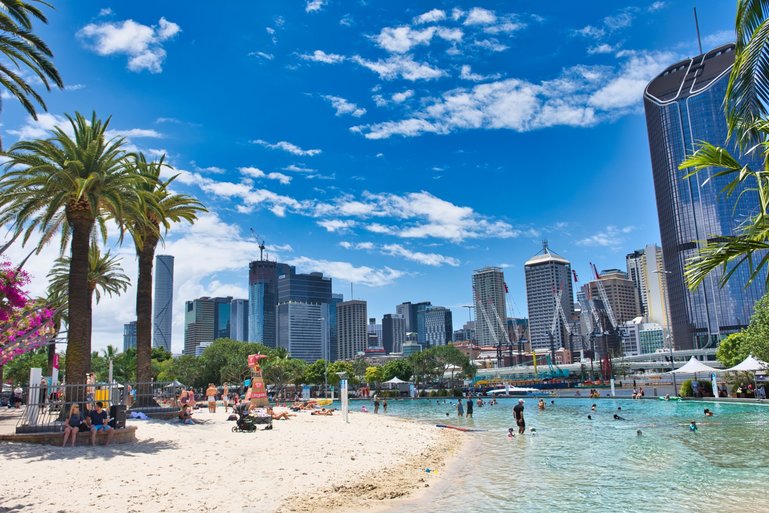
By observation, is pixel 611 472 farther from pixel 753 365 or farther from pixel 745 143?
pixel 753 365

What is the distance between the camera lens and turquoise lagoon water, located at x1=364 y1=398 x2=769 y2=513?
1503 centimetres

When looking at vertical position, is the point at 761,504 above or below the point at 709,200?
below

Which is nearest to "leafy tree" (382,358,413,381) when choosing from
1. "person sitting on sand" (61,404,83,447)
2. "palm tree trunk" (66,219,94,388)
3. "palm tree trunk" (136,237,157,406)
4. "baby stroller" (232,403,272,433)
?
"palm tree trunk" (136,237,157,406)

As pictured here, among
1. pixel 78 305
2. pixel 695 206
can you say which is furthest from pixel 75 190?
pixel 695 206

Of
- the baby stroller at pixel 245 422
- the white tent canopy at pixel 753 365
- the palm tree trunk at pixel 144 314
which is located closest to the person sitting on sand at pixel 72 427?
the baby stroller at pixel 245 422

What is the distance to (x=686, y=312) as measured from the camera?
18575 centimetres

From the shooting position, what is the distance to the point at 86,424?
18047 mm

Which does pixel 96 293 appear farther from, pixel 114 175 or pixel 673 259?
pixel 673 259

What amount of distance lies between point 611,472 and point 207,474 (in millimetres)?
13856

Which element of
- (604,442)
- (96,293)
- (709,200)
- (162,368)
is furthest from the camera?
(709,200)

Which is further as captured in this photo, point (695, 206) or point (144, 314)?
point (695, 206)

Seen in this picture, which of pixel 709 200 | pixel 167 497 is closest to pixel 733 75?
pixel 167 497

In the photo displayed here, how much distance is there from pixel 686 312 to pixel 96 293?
188268 millimetres

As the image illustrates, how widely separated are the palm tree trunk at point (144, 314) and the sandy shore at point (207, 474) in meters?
6.32
